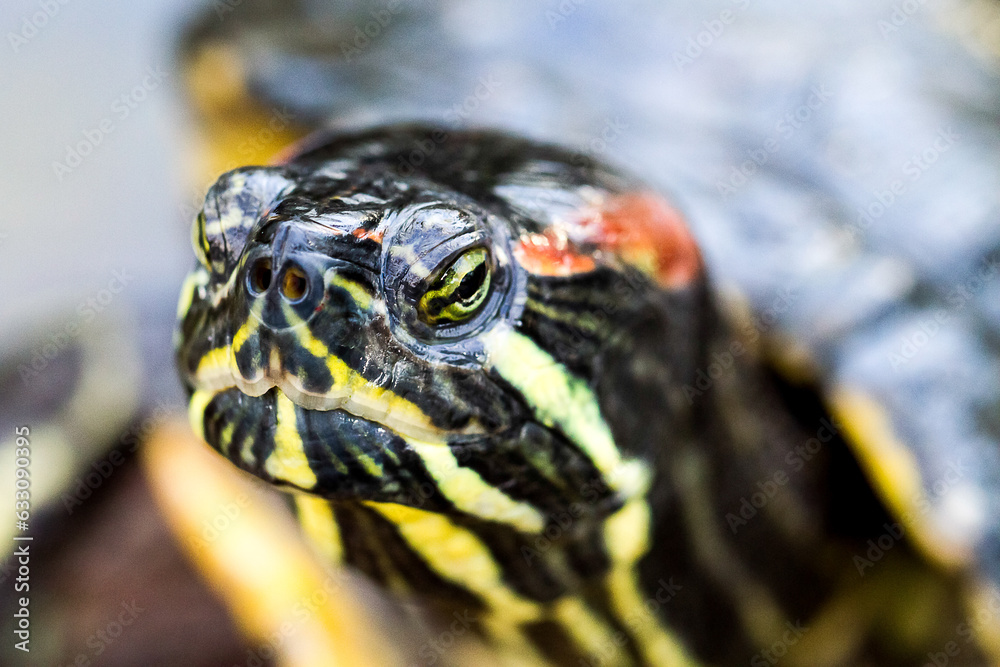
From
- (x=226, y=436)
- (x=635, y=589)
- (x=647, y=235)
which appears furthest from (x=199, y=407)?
(x=635, y=589)

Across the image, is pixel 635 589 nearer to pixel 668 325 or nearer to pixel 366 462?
pixel 668 325

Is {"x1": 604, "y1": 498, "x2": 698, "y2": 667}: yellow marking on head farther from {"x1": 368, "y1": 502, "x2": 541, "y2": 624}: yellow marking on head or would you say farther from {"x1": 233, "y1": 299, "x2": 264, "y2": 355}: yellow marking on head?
{"x1": 233, "y1": 299, "x2": 264, "y2": 355}: yellow marking on head

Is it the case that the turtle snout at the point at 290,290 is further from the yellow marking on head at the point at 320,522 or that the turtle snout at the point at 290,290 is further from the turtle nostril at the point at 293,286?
the yellow marking on head at the point at 320,522

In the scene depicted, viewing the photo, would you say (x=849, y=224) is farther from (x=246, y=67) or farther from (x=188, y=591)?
(x=188, y=591)

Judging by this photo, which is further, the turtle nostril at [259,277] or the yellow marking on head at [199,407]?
the yellow marking on head at [199,407]

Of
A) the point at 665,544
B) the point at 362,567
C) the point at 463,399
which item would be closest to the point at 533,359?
the point at 463,399

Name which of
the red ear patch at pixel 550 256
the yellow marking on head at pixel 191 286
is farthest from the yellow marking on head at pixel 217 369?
the red ear patch at pixel 550 256

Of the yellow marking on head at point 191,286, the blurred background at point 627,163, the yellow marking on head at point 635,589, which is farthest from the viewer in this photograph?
the blurred background at point 627,163
